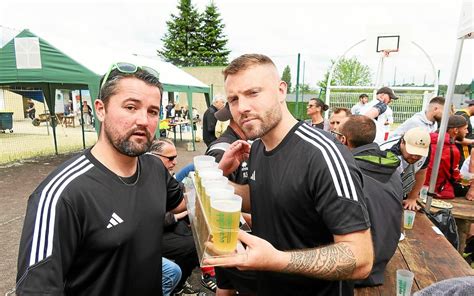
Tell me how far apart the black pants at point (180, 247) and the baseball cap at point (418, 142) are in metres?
2.71

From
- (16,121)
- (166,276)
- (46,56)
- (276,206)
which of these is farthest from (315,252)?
(16,121)

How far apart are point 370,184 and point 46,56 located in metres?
8.43

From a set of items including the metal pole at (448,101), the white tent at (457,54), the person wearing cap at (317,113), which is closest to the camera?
the white tent at (457,54)

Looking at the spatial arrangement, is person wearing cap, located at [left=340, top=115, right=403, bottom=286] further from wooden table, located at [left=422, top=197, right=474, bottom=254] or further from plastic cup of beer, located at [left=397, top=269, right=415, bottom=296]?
wooden table, located at [left=422, top=197, right=474, bottom=254]

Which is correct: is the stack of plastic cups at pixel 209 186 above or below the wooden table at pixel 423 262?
above

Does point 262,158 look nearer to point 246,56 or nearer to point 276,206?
point 276,206

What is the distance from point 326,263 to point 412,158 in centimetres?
291

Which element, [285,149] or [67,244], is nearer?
[67,244]

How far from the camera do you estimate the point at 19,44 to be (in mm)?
7793

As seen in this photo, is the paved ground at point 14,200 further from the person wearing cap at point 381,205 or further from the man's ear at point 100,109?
the man's ear at point 100,109

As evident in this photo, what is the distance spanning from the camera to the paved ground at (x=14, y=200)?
3967 millimetres

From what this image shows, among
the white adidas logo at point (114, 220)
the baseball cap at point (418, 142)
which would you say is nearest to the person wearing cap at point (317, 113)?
the baseball cap at point (418, 142)

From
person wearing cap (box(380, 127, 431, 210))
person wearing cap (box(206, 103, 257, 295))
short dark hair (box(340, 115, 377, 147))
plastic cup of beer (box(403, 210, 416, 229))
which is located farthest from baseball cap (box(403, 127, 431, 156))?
person wearing cap (box(206, 103, 257, 295))

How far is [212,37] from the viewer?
149ft
